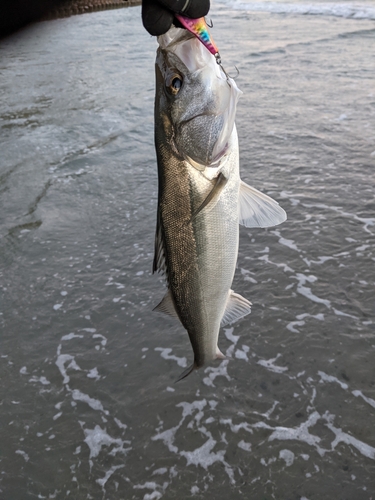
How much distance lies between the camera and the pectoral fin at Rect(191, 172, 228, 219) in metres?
1.86

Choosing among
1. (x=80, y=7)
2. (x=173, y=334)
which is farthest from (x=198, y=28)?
(x=80, y=7)

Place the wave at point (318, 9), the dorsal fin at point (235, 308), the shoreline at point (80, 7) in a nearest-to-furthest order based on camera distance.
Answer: the dorsal fin at point (235, 308) → the wave at point (318, 9) → the shoreline at point (80, 7)

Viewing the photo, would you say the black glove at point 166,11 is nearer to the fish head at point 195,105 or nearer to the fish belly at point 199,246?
the fish head at point 195,105

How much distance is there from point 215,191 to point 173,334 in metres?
1.72

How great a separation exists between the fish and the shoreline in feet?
91.8

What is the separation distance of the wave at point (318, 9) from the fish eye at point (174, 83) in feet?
56.9

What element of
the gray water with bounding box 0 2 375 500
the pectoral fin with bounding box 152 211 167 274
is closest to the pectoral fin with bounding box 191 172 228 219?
the pectoral fin with bounding box 152 211 167 274

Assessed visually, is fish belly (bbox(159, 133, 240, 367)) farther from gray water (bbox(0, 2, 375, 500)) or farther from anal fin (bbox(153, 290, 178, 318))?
gray water (bbox(0, 2, 375, 500))

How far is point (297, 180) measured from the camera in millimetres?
5234

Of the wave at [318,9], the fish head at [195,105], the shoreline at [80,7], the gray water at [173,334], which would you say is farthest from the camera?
the shoreline at [80,7]

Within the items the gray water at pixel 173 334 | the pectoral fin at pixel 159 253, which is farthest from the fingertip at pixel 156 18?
the gray water at pixel 173 334

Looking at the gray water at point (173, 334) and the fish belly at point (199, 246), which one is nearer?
the fish belly at point (199, 246)

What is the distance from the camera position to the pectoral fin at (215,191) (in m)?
1.86

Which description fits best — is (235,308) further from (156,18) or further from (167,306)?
(156,18)
